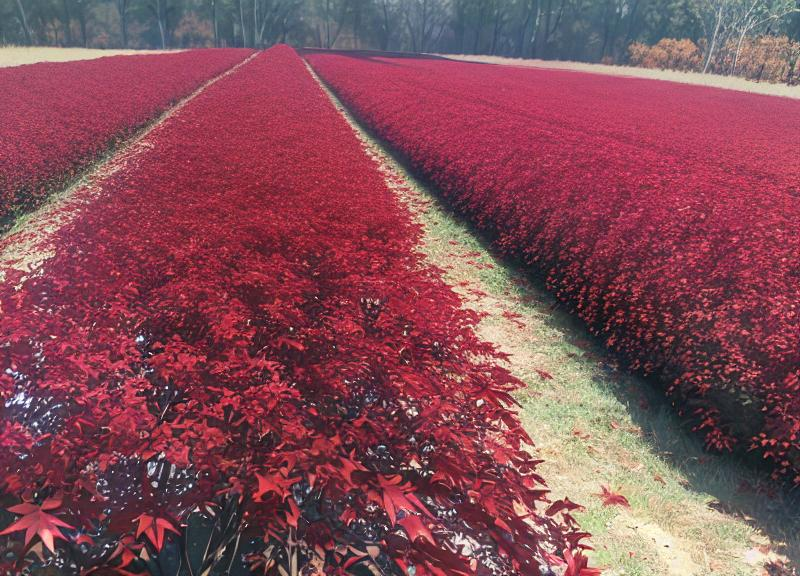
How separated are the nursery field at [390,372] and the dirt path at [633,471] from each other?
0.07ft

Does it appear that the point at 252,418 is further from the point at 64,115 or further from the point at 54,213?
the point at 64,115

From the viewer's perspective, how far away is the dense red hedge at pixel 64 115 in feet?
26.1

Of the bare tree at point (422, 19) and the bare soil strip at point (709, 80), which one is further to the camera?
the bare tree at point (422, 19)

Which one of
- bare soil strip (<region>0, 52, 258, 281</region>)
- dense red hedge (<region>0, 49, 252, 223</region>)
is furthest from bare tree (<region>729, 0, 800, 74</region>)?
bare soil strip (<region>0, 52, 258, 281</region>)

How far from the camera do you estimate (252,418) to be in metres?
1.78

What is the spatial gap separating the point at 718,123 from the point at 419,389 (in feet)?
61.2

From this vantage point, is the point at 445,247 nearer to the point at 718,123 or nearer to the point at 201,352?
the point at 201,352

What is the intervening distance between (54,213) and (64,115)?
831 centimetres

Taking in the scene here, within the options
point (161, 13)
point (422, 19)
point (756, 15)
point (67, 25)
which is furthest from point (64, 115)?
point (422, 19)

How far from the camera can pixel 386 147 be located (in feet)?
46.6

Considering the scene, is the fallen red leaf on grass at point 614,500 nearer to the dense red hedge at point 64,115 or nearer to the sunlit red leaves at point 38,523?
the sunlit red leaves at point 38,523

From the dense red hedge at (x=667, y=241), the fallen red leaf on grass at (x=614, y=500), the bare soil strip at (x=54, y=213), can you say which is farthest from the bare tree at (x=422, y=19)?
the fallen red leaf on grass at (x=614, y=500)

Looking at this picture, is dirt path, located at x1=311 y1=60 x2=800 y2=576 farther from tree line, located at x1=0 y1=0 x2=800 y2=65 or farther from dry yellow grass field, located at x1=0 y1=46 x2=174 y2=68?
tree line, located at x1=0 y1=0 x2=800 y2=65

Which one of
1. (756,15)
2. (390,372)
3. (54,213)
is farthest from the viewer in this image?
(756,15)
